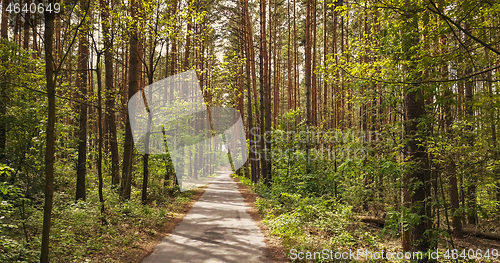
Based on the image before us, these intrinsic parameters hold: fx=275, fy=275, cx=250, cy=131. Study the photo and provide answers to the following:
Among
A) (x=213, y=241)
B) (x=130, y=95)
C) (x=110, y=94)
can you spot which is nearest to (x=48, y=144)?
(x=213, y=241)

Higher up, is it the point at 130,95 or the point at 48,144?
the point at 130,95

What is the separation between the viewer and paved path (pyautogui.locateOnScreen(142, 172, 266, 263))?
637 centimetres

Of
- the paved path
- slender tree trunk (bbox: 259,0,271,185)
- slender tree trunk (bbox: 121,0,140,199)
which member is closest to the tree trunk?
slender tree trunk (bbox: 121,0,140,199)

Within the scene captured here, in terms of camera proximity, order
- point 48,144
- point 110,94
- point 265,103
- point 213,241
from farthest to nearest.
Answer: point 265,103 → point 110,94 → point 213,241 → point 48,144

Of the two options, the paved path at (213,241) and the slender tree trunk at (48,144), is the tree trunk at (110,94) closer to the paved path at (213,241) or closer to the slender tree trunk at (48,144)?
the paved path at (213,241)

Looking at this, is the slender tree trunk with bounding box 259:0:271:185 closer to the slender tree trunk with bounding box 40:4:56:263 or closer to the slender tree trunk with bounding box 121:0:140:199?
the slender tree trunk with bounding box 121:0:140:199

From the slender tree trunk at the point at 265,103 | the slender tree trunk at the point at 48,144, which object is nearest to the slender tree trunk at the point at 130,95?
the slender tree trunk at the point at 48,144

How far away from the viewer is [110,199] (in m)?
9.90

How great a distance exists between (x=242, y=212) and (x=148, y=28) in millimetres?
8384

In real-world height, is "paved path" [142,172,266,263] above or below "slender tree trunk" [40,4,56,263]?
below

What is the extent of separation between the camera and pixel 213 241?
7.75 m

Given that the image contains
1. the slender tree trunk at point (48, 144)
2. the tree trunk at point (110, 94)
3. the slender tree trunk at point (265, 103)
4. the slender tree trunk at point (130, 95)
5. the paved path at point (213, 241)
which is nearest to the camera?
the slender tree trunk at point (48, 144)

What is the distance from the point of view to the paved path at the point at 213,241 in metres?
6.37

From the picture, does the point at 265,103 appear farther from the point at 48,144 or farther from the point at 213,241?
the point at 48,144
